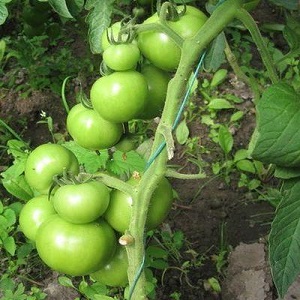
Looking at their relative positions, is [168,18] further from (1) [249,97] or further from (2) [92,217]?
(1) [249,97]

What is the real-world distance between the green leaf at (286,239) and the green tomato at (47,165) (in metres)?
0.47

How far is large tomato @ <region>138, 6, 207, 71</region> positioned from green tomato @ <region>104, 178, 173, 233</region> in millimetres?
246

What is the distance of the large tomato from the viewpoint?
3.36 ft

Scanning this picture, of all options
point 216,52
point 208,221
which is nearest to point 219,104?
point 208,221

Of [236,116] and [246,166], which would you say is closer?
[246,166]

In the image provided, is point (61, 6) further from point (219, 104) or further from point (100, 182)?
point (219, 104)

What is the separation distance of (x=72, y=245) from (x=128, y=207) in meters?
0.13

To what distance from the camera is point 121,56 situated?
38.6 inches

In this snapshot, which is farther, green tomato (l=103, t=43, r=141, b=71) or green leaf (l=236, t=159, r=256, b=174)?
green leaf (l=236, t=159, r=256, b=174)

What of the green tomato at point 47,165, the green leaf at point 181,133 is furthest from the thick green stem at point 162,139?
the green leaf at point 181,133

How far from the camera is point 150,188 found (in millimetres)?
1007

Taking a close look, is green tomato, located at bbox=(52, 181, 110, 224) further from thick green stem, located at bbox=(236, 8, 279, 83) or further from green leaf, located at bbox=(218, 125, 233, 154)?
green leaf, located at bbox=(218, 125, 233, 154)

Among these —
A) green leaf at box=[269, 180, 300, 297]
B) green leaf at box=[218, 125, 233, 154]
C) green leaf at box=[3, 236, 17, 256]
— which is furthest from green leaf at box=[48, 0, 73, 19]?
green leaf at box=[218, 125, 233, 154]

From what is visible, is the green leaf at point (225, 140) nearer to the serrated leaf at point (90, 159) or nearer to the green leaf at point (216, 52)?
the serrated leaf at point (90, 159)
